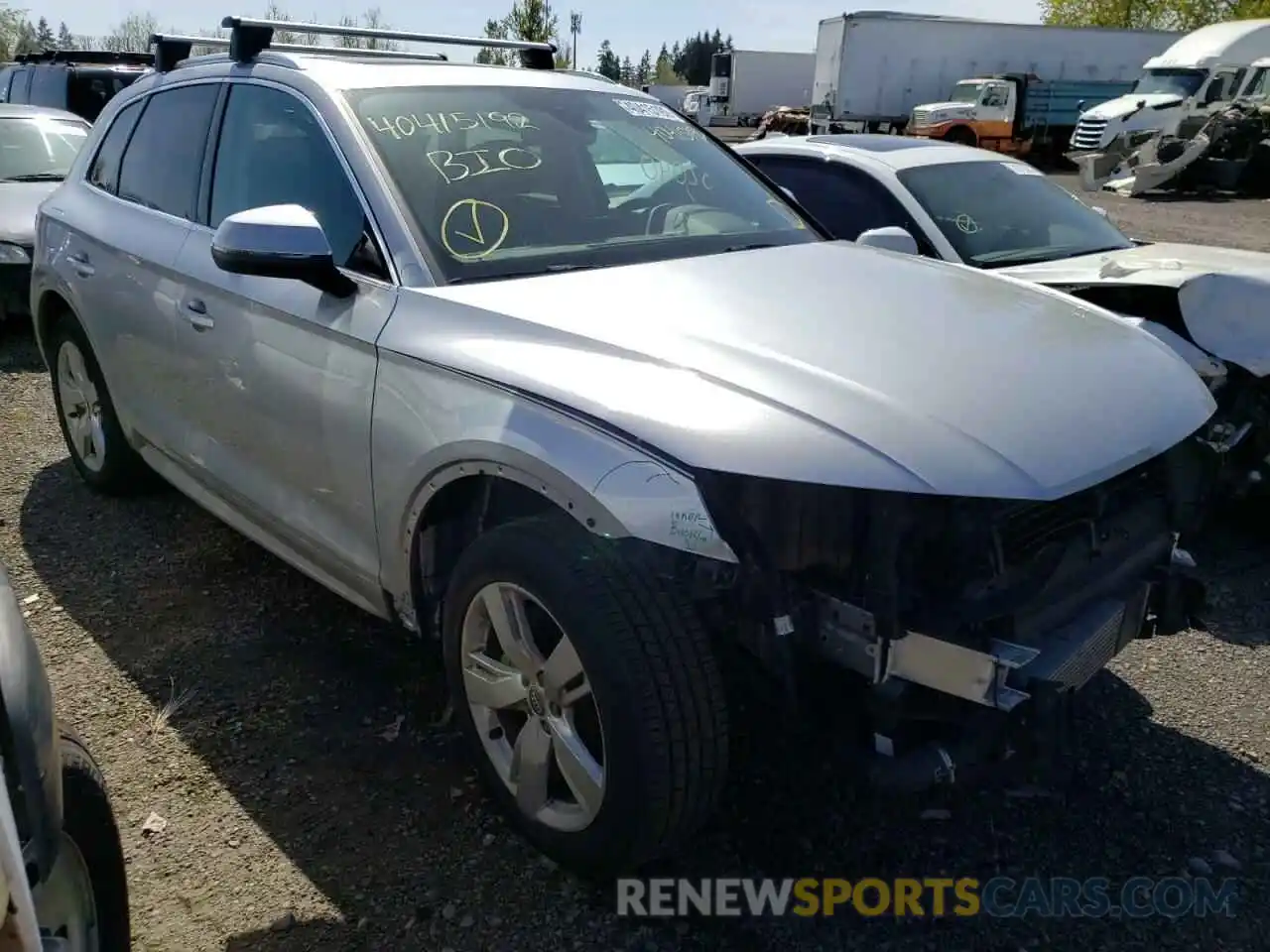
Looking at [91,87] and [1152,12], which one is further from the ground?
[1152,12]

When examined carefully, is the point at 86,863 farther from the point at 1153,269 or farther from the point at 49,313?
the point at 1153,269

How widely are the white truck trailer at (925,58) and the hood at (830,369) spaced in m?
28.7

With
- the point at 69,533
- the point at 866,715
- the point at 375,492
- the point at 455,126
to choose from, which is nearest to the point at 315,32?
the point at 455,126

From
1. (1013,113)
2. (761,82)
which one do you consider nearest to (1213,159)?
(1013,113)

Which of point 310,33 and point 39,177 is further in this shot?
point 39,177

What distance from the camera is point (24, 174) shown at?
861 cm

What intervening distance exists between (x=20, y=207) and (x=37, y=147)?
4.61ft

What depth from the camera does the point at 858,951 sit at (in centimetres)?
235

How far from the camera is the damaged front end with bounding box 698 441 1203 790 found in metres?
2.14

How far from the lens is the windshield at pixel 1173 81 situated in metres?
23.1

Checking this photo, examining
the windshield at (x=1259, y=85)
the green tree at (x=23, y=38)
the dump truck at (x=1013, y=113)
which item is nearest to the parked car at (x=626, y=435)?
the windshield at (x=1259, y=85)

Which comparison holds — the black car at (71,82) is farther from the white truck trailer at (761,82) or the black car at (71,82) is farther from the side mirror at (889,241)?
the white truck trailer at (761,82)

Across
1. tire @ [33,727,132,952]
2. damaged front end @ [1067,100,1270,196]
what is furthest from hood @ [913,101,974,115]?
tire @ [33,727,132,952]

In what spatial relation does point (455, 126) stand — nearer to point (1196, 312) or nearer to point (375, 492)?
point (375, 492)
